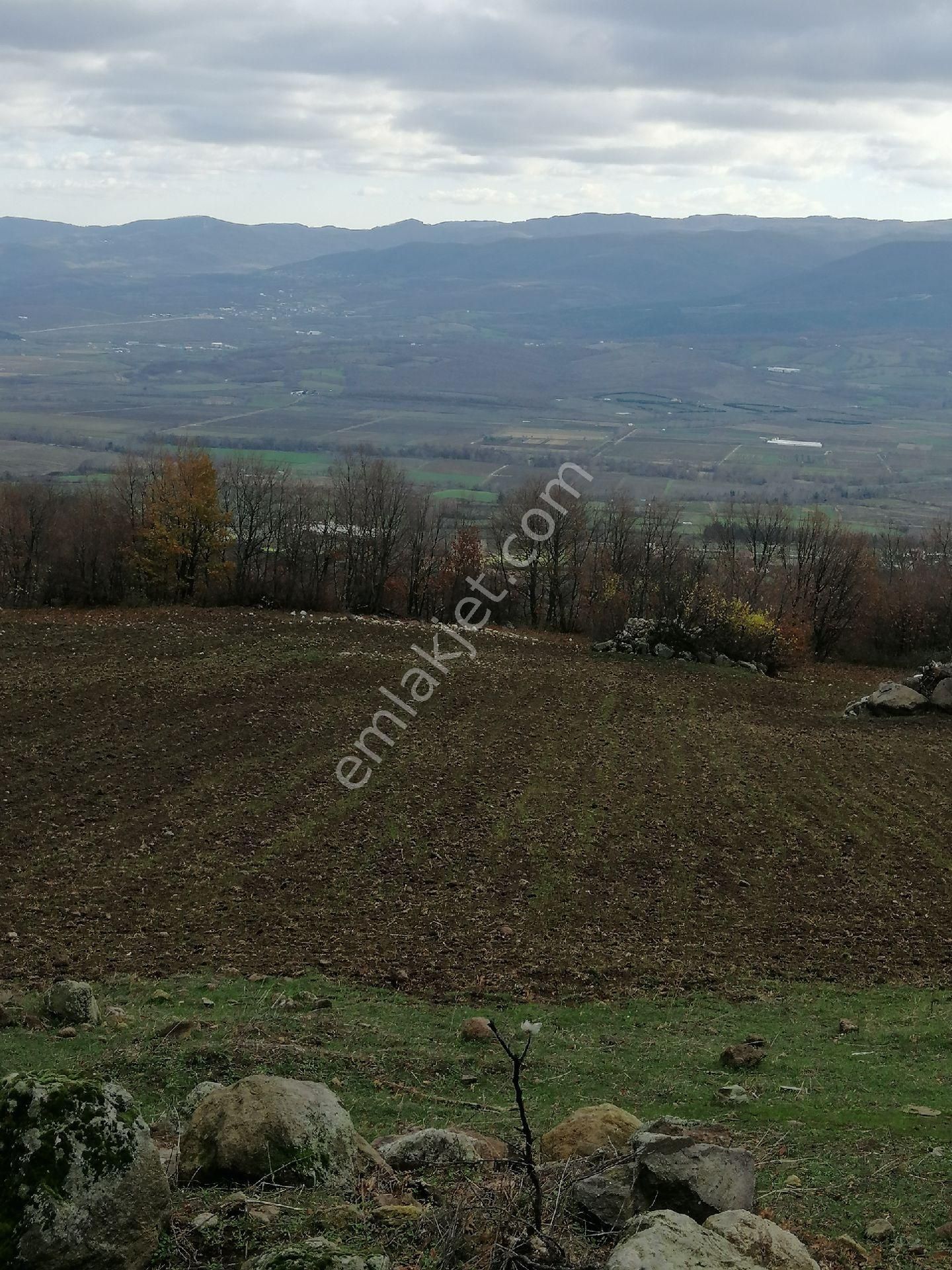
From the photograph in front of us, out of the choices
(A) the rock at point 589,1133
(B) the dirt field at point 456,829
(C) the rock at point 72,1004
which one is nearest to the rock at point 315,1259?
(A) the rock at point 589,1133

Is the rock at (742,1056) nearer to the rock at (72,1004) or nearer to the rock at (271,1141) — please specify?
the rock at (271,1141)

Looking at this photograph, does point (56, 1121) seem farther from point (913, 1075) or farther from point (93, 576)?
point (93, 576)

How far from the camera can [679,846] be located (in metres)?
20.5

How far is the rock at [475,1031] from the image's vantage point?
11.8 m

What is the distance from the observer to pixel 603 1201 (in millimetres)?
6699

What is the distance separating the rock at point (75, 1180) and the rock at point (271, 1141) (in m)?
1.03

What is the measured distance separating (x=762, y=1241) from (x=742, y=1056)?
587 centimetres

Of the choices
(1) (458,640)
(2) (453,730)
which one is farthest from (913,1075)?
(1) (458,640)

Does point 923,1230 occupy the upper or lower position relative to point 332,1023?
upper

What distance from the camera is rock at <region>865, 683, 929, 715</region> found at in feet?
116

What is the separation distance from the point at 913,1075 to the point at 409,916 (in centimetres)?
754

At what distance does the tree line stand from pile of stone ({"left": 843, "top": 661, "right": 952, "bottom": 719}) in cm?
1026

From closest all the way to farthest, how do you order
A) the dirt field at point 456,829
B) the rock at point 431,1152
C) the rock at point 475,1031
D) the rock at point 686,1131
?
the rock at point 686,1131 → the rock at point 431,1152 → the rock at point 475,1031 → the dirt field at point 456,829

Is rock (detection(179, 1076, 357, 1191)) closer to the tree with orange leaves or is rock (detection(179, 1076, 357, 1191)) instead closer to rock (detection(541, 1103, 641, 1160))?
rock (detection(541, 1103, 641, 1160))
